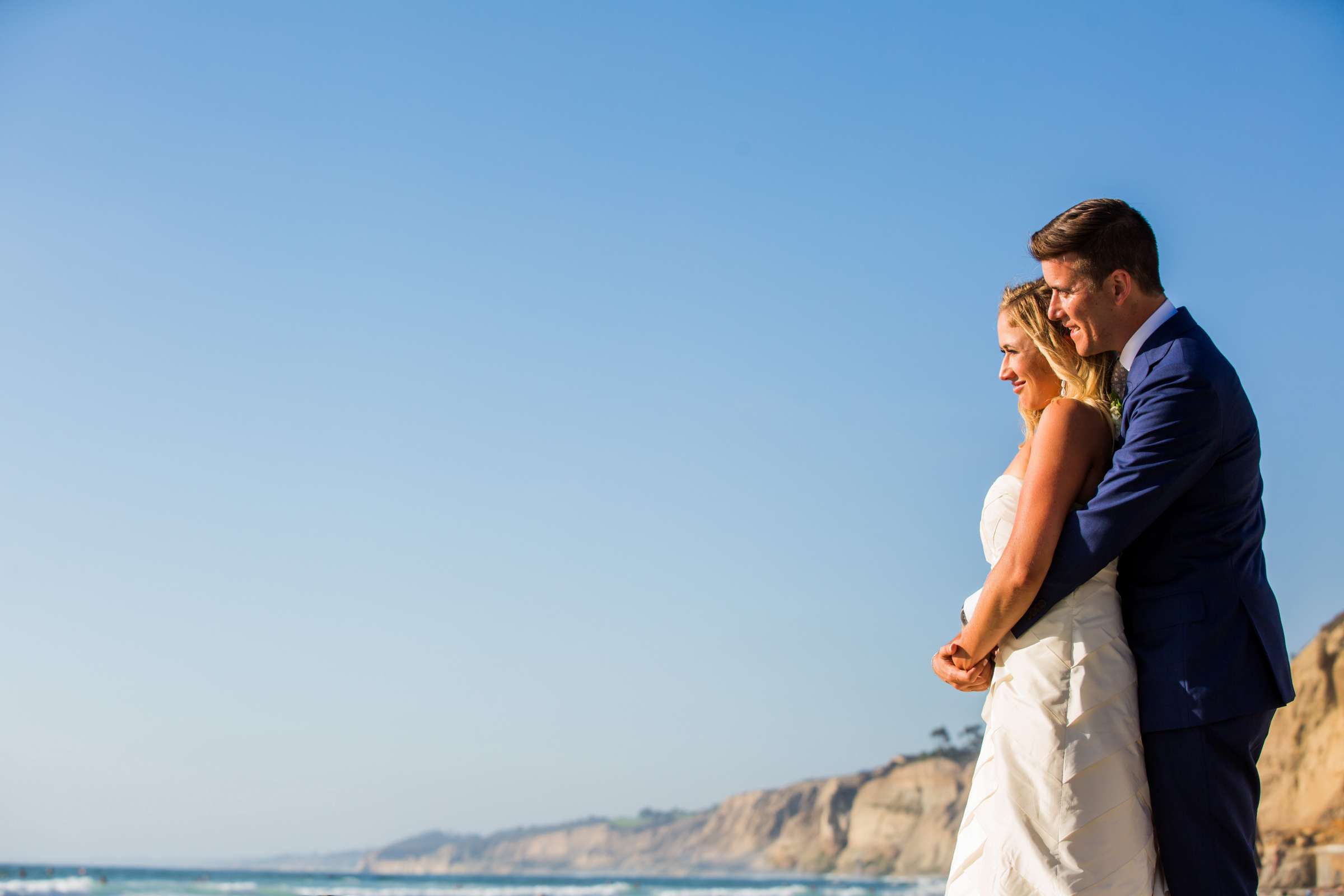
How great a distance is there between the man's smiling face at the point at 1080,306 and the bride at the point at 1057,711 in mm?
126

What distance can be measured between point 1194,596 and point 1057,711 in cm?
37

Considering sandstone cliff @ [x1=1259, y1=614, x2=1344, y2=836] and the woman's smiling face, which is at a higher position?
sandstone cliff @ [x1=1259, y1=614, x2=1344, y2=836]

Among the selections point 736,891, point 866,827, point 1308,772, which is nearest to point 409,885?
point 736,891

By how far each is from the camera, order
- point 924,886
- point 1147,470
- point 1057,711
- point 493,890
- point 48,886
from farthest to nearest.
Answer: point 493,890
point 924,886
point 48,886
point 1057,711
point 1147,470

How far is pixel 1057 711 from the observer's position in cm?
246

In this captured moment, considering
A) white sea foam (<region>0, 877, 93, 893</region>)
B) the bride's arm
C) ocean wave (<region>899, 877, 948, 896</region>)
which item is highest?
white sea foam (<region>0, 877, 93, 893</region>)

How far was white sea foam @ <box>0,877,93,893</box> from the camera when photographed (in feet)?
158

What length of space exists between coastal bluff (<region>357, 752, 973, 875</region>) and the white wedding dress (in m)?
51.8

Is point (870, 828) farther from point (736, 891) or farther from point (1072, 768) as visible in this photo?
point (1072, 768)

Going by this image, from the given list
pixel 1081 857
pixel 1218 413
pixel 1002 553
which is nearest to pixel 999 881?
pixel 1081 857

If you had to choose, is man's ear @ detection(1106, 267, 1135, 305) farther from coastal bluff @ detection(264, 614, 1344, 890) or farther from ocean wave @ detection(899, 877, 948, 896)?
ocean wave @ detection(899, 877, 948, 896)

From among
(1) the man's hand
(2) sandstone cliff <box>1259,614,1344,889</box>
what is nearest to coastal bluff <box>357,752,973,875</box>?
(2) sandstone cliff <box>1259,614,1344,889</box>

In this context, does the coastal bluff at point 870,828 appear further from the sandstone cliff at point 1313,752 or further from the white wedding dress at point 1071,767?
the white wedding dress at point 1071,767

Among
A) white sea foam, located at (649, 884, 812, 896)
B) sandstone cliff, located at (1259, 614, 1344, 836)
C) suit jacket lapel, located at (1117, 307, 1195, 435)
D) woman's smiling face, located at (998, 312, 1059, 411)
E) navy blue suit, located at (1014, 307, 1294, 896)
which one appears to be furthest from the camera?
white sea foam, located at (649, 884, 812, 896)
